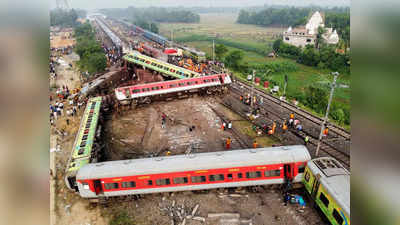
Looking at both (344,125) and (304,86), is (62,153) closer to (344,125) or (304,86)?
(344,125)

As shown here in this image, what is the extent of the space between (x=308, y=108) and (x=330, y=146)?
32.0ft

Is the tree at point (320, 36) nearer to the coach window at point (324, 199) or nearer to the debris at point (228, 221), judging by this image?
the coach window at point (324, 199)

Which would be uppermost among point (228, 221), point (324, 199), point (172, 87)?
point (172, 87)

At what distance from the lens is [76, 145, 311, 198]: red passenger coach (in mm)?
16192

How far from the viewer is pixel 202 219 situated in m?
15.5

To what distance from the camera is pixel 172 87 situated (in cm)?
→ 3425

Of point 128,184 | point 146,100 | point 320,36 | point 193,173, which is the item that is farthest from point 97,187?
point 320,36

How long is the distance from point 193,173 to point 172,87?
1958 cm

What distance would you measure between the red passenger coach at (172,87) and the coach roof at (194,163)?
17.0 m

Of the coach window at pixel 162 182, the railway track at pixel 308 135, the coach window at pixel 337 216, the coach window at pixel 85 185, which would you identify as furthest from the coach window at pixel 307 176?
the coach window at pixel 85 185

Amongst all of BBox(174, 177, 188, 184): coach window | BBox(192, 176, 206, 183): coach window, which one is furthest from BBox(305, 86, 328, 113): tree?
BBox(174, 177, 188, 184): coach window

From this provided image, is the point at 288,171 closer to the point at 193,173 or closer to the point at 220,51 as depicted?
the point at 193,173
